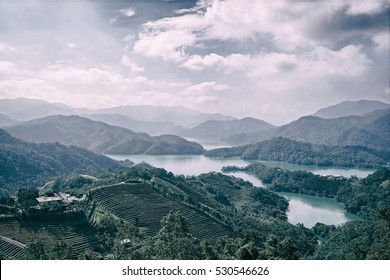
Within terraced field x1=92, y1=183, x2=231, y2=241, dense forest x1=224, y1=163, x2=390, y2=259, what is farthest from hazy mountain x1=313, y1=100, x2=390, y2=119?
Result: terraced field x1=92, y1=183, x2=231, y2=241

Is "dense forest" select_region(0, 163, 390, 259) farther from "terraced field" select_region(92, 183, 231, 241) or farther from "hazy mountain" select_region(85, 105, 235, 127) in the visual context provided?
"hazy mountain" select_region(85, 105, 235, 127)

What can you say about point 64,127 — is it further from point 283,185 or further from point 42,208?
point 42,208

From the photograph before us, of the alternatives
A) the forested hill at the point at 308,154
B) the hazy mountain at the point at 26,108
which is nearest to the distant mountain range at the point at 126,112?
the hazy mountain at the point at 26,108

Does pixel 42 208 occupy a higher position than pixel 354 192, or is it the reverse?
pixel 42 208

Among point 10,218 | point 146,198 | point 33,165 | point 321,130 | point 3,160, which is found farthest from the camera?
point 321,130

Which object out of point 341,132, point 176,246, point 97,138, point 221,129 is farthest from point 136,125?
point 176,246

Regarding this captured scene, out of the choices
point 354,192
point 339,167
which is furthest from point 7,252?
point 339,167
